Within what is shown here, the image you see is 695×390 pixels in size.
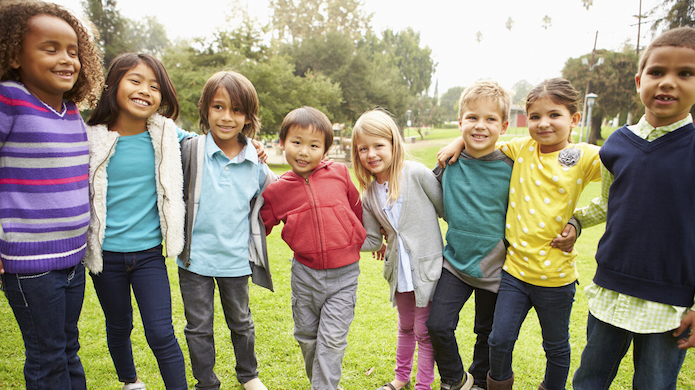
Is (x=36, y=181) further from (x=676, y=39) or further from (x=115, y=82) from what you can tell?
(x=676, y=39)

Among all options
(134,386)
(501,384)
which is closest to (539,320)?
(501,384)

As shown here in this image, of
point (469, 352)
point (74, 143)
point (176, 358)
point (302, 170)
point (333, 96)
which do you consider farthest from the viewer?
point (333, 96)

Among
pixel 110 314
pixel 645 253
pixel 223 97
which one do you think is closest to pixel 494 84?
pixel 645 253

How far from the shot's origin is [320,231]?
2.27 meters

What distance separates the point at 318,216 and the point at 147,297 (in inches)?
37.8

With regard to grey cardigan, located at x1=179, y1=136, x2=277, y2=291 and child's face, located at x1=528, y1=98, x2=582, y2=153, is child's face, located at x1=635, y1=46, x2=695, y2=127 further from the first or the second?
grey cardigan, located at x1=179, y1=136, x2=277, y2=291

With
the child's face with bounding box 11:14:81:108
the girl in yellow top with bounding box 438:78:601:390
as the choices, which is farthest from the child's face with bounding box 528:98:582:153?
the child's face with bounding box 11:14:81:108

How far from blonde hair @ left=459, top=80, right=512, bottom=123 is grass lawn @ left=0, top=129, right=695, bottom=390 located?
2.38 ft

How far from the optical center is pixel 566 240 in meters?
1.98

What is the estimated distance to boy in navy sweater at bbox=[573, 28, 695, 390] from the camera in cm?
157

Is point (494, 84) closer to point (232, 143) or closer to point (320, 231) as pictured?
point (320, 231)

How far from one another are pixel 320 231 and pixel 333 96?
22394 mm

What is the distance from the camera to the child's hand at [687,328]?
5.11 ft

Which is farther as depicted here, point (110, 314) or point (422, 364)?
point (422, 364)
